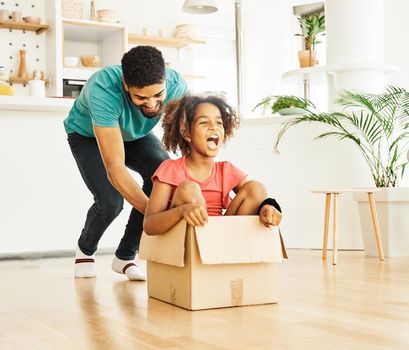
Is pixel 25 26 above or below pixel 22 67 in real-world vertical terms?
above

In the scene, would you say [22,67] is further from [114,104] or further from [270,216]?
[270,216]

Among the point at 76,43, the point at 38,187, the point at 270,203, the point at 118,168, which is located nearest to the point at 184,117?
the point at 118,168

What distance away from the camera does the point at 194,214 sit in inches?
72.6

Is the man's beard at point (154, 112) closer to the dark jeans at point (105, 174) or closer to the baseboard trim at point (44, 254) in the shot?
the dark jeans at point (105, 174)

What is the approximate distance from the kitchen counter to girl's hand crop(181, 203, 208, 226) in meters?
2.05

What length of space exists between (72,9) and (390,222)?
4.14 metres

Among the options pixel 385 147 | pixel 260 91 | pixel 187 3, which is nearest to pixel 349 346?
pixel 385 147

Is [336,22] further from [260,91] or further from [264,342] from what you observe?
[260,91]

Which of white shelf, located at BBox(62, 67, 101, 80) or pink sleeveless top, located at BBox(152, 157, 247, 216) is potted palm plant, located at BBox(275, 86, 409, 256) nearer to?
pink sleeveless top, located at BBox(152, 157, 247, 216)

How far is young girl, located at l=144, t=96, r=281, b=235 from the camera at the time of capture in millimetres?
1971

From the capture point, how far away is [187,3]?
536 centimetres

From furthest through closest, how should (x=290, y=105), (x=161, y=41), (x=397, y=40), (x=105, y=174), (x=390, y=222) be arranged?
1. (x=161, y=41)
2. (x=397, y=40)
3. (x=290, y=105)
4. (x=390, y=222)
5. (x=105, y=174)

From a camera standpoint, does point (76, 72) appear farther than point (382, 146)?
Yes

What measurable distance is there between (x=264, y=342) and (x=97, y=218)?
1.35 meters
